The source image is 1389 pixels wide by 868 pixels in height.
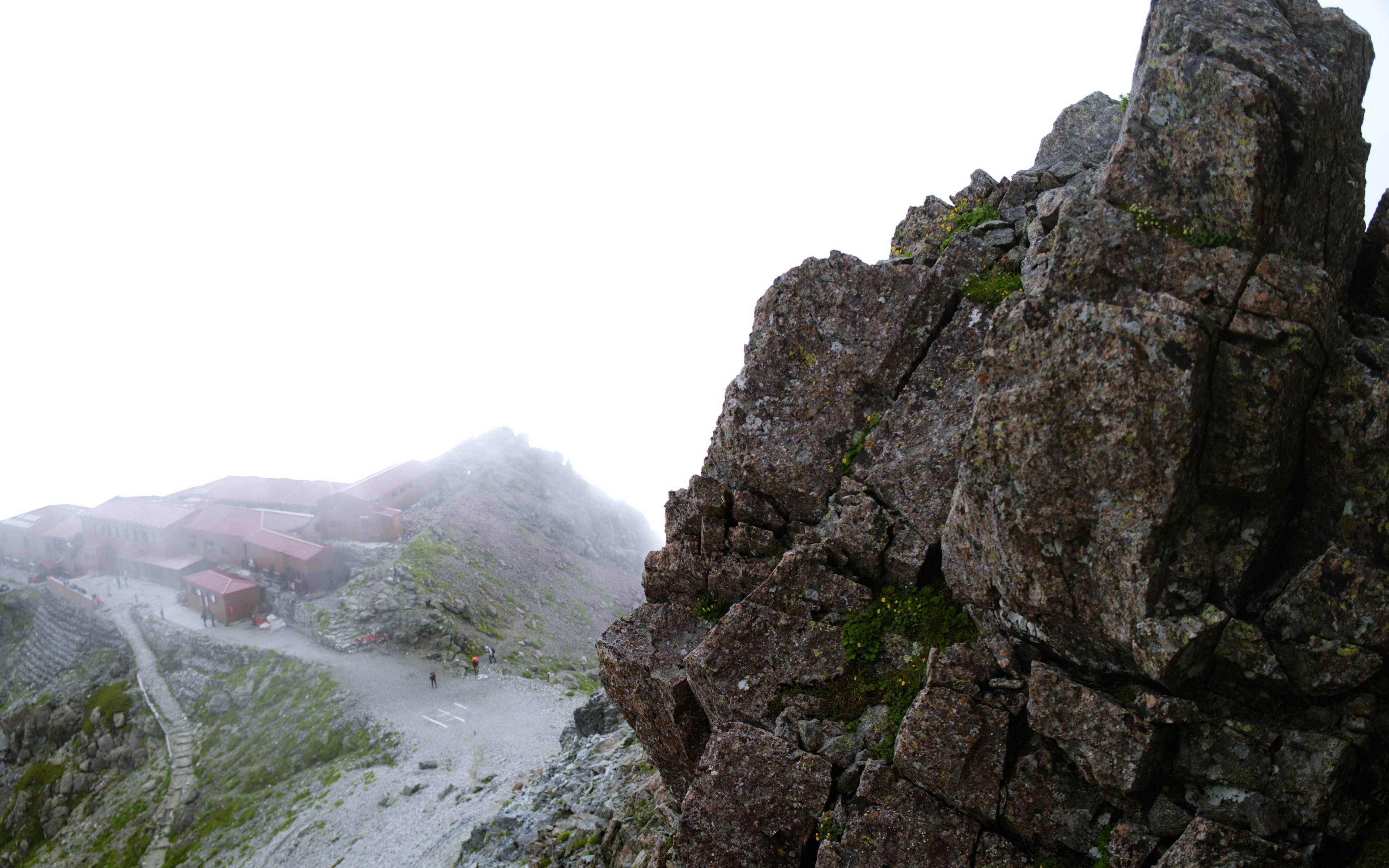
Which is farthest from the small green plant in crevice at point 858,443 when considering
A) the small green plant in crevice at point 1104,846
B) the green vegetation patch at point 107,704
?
the green vegetation patch at point 107,704

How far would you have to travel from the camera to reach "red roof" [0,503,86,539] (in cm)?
9900

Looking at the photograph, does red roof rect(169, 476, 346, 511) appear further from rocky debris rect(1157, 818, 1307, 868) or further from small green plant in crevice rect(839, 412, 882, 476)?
rocky debris rect(1157, 818, 1307, 868)

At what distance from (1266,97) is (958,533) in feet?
30.4

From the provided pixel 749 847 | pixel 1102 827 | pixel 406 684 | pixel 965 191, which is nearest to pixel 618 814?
pixel 749 847

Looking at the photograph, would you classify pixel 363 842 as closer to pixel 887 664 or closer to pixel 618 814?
pixel 618 814

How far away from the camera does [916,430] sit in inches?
643

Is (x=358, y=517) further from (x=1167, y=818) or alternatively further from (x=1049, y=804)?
(x=1167, y=818)

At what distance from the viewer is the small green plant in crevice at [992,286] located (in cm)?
1639

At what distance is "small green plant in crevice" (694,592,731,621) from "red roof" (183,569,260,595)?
71.9 meters

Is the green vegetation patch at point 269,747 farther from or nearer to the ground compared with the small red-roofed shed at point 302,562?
nearer to the ground

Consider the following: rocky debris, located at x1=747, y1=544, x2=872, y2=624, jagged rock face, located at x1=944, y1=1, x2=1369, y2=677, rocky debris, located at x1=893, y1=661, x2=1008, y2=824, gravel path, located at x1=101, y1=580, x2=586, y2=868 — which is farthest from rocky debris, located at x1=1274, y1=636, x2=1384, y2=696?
gravel path, located at x1=101, y1=580, x2=586, y2=868

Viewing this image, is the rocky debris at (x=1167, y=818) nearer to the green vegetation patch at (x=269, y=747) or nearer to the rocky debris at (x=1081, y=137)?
the rocky debris at (x=1081, y=137)

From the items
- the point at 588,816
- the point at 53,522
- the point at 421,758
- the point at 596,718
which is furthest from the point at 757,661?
the point at 53,522

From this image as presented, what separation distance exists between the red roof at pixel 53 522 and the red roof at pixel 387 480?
1793 inches
